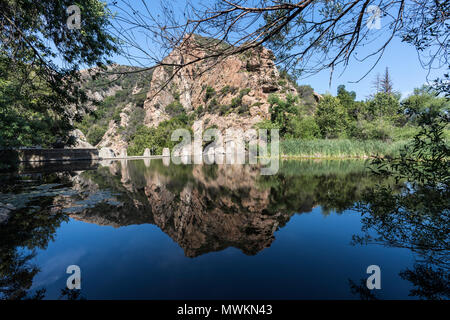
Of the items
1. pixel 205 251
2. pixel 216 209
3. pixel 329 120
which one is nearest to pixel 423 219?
pixel 205 251

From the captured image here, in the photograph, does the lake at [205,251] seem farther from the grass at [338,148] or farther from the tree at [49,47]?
the grass at [338,148]

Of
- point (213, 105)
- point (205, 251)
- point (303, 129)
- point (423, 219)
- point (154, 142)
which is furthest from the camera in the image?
point (213, 105)

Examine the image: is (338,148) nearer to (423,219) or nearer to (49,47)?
(423,219)

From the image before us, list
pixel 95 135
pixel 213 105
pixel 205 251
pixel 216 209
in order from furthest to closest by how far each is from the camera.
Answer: pixel 95 135 → pixel 213 105 → pixel 216 209 → pixel 205 251

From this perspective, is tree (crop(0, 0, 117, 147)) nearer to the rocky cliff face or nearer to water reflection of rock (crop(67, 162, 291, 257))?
water reflection of rock (crop(67, 162, 291, 257))

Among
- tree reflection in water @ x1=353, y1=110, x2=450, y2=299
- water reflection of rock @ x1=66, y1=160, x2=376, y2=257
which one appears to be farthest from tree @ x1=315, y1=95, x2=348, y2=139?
tree reflection in water @ x1=353, y1=110, x2=450, y2=299

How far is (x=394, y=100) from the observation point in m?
37.7

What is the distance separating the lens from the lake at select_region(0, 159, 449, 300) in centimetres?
205

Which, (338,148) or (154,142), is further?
(154,142)

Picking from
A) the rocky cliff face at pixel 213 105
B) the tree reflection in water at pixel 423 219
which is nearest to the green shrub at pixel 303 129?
the rocky cliff face at pixel 213 105

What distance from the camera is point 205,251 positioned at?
288 centimetres

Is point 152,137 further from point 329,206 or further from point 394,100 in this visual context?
point 394,100

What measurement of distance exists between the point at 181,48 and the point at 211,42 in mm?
394

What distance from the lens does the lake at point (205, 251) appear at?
2053mm
